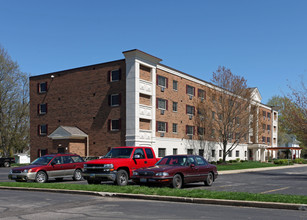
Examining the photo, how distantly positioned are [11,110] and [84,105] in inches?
819

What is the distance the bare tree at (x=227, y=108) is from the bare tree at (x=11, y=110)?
93.9ft

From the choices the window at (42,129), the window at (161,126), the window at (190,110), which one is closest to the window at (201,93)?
the window at (190,110)

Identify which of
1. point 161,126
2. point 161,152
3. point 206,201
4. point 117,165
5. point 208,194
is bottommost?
point 206,201

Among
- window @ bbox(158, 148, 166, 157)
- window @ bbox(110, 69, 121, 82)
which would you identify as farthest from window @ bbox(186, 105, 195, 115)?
window @ bbox(110, 69, 121, 82)

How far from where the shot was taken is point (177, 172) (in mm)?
15500

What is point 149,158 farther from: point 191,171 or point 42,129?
point 42,129

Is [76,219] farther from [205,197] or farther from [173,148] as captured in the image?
[173,148]

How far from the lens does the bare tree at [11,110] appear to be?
5453 cm

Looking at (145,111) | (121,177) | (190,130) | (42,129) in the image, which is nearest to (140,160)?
(121,177)

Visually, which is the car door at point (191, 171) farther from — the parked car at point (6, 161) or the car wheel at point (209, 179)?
the parked car at point (6, 161)

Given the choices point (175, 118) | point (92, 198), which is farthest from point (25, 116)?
point (92, 198)

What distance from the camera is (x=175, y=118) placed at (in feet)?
147

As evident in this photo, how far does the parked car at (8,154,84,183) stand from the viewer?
19422 mm

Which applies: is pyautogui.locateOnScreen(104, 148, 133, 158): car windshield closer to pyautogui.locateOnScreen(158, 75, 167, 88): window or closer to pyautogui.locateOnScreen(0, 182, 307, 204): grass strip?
pyautogui.locateOnScreen(0, 182, 307, 204): grass strip
